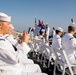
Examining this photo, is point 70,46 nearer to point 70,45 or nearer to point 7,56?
point 70,45

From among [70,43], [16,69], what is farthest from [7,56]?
[70,43]

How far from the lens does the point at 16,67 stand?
3.51 metres

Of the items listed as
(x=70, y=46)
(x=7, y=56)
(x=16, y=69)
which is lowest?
(x=16, y=69)

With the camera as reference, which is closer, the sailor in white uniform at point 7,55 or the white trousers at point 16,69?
the sailor in white uniform at point 7,55

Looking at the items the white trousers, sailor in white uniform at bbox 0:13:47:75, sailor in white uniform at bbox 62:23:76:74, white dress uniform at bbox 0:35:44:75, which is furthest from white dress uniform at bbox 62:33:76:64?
white dress uniform at bbox 0:35:44:75

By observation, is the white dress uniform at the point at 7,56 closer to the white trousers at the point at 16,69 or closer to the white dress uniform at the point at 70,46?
the white trousers at the point at 16,69

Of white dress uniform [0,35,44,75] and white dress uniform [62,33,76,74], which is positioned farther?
white dress uniform [62,33,76,74]

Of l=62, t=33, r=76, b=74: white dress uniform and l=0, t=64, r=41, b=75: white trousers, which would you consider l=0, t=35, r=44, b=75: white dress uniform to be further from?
l=62, t=33, r=76, b=74: white dress uniform

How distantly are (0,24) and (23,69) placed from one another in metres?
0.86

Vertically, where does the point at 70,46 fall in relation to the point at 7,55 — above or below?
above

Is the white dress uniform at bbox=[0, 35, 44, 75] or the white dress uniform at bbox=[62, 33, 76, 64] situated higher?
the white dress uniform at bbox=[62, 33, 76, 64]

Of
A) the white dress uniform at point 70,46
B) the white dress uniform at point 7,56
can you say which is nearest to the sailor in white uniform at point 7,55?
the white dress uniform at point 7,56

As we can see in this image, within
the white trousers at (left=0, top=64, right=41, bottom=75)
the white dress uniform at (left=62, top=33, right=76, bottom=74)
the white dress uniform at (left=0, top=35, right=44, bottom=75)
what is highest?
the white dress uniform at (left=62, top=33, right=76, bottom=74)

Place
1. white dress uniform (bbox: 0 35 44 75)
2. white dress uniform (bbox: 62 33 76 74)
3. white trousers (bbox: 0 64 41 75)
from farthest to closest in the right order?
white dress uniform (bbox: 62 33 76 74), white trousers (bbox: 0 64 41 75), white dress uniform (bbox: 0 35 44 75)
